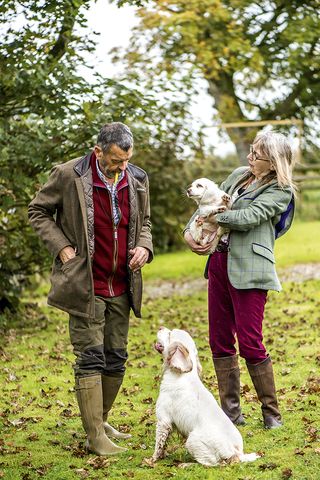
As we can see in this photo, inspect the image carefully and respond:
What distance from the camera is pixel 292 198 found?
6.41 m

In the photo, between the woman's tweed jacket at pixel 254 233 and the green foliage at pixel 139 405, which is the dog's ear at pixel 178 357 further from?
the woman's tweed jacket at pixel 254 233

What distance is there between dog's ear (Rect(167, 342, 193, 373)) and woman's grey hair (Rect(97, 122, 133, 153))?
1.34 m

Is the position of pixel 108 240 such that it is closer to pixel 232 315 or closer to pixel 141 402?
pixel 232 315

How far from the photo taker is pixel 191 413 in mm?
5586

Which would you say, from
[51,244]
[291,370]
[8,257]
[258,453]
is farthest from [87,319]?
[8,257]

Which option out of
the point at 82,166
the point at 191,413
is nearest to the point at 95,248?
the point at 82,166

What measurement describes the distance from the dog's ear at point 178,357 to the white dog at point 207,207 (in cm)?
101

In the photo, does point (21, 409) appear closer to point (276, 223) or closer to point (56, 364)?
point (56, 364)

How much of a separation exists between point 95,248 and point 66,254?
23cm

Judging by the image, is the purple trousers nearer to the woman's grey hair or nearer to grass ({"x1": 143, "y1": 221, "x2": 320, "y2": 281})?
the woman's grey hair

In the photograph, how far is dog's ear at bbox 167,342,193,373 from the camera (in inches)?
221

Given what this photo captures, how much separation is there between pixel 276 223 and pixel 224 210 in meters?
0.42

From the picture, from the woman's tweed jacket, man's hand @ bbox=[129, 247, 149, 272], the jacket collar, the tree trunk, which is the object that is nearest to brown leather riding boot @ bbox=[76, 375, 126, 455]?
man's hand @ bbox=[129, 247, 149, 272]

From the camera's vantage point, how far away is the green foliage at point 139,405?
5758 millimetres
